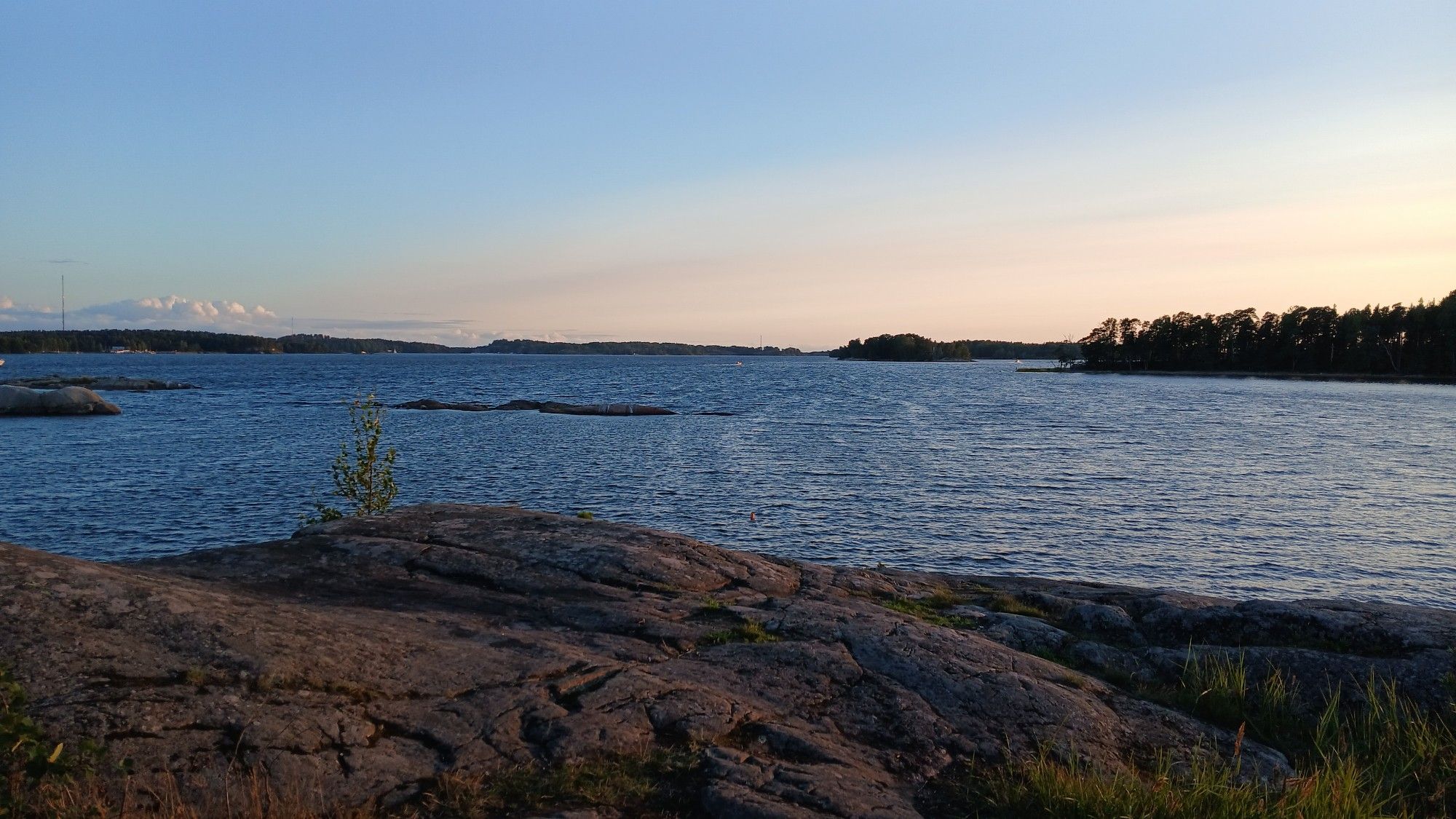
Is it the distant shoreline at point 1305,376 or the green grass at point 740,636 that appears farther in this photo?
the distant shoreline at point 1305,376

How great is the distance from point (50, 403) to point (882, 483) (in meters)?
66.1

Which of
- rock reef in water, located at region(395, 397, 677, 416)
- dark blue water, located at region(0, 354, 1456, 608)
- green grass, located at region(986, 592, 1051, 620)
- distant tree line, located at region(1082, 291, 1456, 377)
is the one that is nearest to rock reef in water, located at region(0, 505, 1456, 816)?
green grass, located at region(986, 592, 1051, 620)

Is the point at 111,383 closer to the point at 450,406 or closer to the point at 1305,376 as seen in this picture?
the point at 450,406

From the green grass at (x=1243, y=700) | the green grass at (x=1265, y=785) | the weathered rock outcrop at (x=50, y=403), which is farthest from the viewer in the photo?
the weathered rock outcrop at (x=50, y=403)

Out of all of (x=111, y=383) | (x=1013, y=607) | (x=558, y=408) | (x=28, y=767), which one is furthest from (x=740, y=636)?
(x=111, y=383)

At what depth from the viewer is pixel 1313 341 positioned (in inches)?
6353

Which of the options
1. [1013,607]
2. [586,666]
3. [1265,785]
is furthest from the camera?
[1013,607]

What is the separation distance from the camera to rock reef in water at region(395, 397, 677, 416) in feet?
243

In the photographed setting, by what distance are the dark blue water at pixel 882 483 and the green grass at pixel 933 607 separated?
882 centimetres

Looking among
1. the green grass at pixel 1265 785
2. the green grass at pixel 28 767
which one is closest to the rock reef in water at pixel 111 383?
the green grass at pixel 28 767

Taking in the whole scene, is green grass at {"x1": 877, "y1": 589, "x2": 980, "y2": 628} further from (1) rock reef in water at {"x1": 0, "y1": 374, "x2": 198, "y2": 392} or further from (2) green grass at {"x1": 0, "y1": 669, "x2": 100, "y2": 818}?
(1) rock reef in water at {"x1": 0, "y1": 374, "x2": 198, "y2": 392}

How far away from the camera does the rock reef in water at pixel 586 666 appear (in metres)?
6.10

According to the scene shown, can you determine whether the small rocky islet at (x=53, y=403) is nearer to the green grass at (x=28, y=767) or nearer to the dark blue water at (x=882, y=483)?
the dark blue water at (x=882, y=483)

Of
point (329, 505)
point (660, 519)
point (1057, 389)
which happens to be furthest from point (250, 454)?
point (1057, 389)
